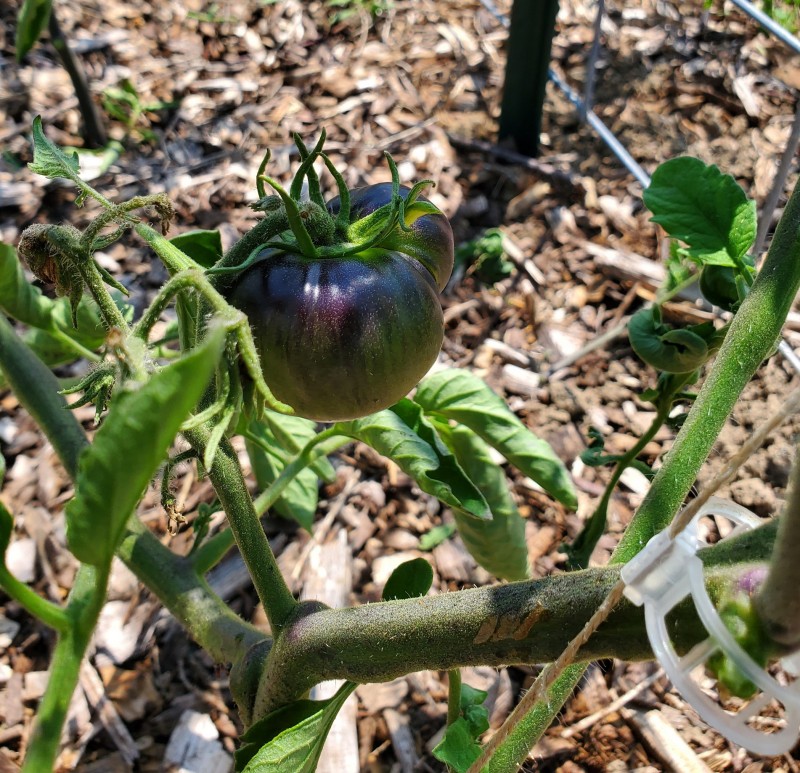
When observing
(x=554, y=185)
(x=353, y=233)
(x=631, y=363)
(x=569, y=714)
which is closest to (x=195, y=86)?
(x=554, y=185)

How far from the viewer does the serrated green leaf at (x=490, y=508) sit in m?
1.21

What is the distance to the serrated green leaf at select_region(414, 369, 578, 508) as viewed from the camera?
1.14 m

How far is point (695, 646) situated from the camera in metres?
0.57

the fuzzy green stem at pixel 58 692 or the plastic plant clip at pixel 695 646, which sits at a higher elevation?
the plastic plant clip at pixel 695 646

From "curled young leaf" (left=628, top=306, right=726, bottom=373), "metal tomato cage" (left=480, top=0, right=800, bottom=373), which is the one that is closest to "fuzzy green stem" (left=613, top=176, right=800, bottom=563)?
"curled young leaf" (left=628, top=306, right=726, bottom=373)

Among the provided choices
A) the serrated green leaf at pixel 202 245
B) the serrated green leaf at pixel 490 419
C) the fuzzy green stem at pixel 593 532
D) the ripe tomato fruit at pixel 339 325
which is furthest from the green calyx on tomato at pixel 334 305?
the fuzzy green stem at pixel 593 532

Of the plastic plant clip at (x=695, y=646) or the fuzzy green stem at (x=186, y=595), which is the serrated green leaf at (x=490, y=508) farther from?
the plastic plant clip at (x=695, y=646)

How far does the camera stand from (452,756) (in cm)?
87

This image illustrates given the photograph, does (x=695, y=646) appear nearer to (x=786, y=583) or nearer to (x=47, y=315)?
(x=786, y=583)

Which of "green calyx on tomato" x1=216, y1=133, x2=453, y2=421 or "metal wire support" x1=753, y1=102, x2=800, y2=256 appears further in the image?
"metal wire support" x1=753, y1=102, x2=800, y2=256

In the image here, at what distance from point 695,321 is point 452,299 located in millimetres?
562

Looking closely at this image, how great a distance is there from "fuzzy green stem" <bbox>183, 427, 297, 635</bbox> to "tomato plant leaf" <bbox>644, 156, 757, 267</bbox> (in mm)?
627

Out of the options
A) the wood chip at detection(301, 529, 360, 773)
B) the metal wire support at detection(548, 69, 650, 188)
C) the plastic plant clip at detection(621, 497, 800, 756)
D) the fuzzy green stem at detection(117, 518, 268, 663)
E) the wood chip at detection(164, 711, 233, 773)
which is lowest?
the wood chip at detection(164, 711, 233, 773)

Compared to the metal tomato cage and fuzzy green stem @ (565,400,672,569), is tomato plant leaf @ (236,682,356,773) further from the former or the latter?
the metal tomato cage
